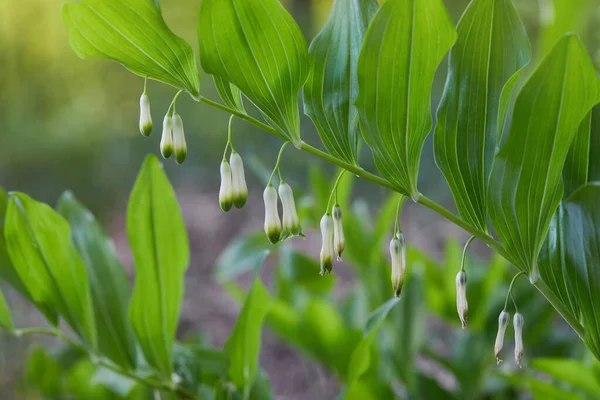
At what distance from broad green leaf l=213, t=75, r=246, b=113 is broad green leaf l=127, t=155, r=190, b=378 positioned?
0.25 metres

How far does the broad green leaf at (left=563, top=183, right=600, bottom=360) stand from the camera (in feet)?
2.15

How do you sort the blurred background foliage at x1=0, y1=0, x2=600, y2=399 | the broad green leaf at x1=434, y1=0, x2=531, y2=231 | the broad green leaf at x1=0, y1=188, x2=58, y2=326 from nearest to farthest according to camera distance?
the broad green leaf at x1=434, y1=0, x2=531, y2=231 < the broad green leaf at x1=0, y1=188, x2=58, y2=326 < the blurred background foliage at x1=0, y1=0, x2=600, y2=399

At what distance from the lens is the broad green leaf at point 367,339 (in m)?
0.87

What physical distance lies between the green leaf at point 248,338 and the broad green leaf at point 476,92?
0.39 m

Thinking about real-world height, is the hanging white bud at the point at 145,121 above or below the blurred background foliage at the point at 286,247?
above

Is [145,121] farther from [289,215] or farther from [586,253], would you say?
[586,253]

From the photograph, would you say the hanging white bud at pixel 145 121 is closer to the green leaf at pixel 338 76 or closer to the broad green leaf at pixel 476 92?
the green leaf at pixel 338 76

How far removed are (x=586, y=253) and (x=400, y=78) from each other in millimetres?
311

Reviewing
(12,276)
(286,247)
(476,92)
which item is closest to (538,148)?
(476,92)

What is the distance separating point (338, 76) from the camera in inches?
28.1

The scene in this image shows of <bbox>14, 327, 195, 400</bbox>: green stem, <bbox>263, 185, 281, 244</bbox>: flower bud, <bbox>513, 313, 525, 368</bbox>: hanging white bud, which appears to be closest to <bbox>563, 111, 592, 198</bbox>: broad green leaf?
<bbox>513, 313, 525, 368</bbox>: hanging white bud

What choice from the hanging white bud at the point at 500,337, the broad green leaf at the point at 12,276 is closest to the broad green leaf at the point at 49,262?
the broad green leaf at the point at 12,276

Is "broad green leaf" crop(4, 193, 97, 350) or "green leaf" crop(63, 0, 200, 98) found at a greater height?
"green leaf" crop(63, 0, 200, 98)

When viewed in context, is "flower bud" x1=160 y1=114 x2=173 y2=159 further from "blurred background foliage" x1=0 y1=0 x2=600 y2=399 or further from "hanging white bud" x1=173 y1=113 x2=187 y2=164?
"blurred background foliage" x1=0 y1=0 x2=600 y2=399
